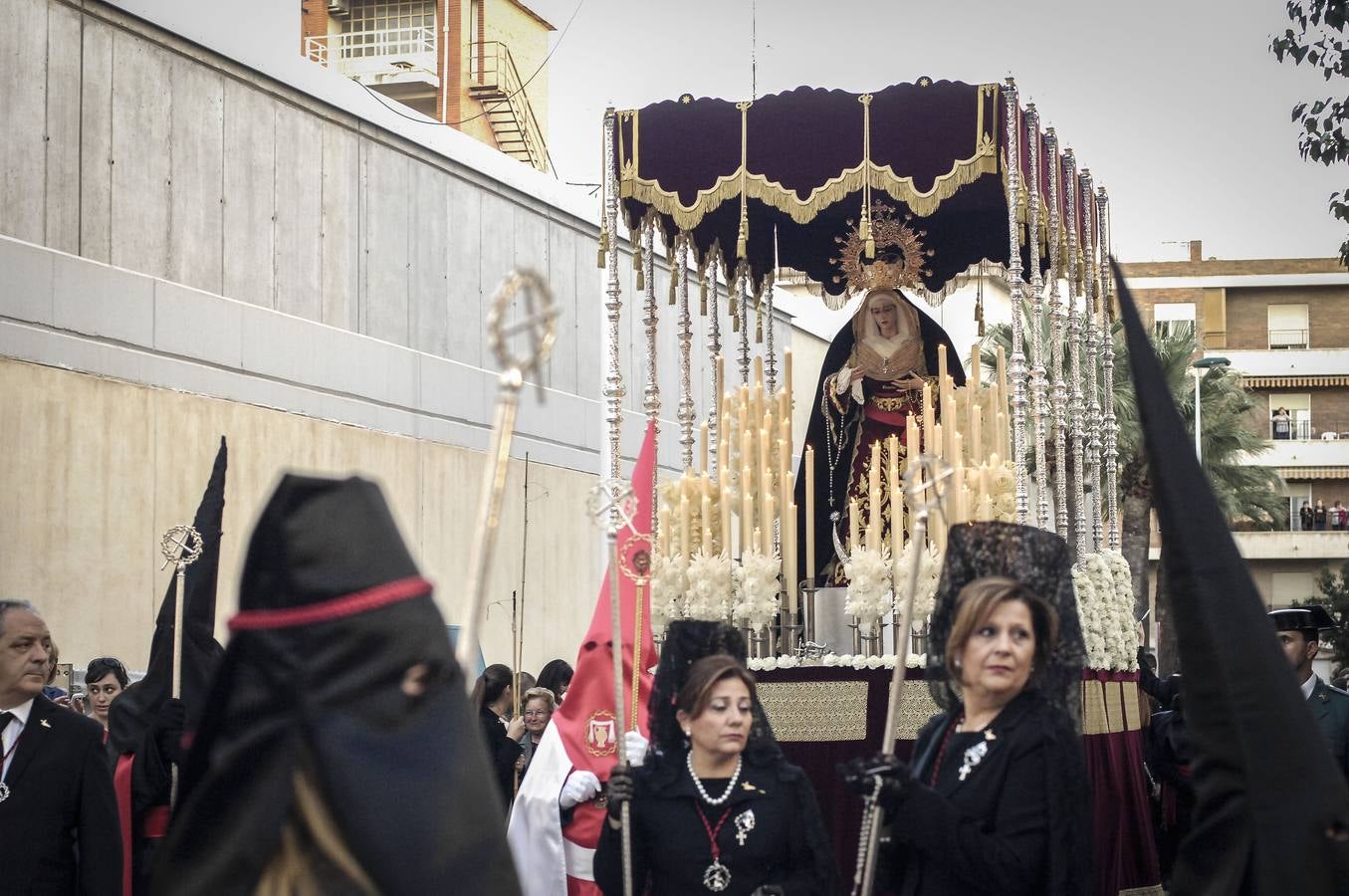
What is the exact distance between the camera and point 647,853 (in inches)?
203

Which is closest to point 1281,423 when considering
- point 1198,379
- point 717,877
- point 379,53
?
point 1198,379

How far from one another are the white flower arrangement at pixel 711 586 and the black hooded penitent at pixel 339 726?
6159mm

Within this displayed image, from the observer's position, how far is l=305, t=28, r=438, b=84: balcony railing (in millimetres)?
30172

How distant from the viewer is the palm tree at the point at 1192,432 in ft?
88.4

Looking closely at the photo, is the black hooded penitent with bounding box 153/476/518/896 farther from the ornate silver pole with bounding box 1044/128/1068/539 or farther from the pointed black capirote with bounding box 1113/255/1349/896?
the ornate silver pole with bounding box 1044/128/1068/539

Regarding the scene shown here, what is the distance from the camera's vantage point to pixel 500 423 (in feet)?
9.26

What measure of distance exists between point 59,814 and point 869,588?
3873 mm

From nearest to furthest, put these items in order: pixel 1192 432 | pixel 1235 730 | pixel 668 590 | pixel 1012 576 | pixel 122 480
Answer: pixel 1235 730, pixel 1012 576, pixel 668 590, pixel 122 480, pixel 1192 432

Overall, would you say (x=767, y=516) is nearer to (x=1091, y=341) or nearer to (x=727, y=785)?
(x=1091, y=341)

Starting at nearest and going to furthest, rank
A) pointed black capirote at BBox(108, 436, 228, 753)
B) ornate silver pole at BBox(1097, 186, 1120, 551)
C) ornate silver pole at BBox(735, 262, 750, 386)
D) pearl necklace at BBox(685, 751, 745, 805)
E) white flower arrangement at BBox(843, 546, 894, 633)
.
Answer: pearl necklace at BBox(685, 751, 745, 805), pointed black capirote at BBox(108, 436, 228, 753), white flower arrangement at BBox(843, 546, 894, 633), ornate silver pole at BBox(1097, 186, 1120, 551), ornate silver pole at BBox(735, 262, 750, 386)

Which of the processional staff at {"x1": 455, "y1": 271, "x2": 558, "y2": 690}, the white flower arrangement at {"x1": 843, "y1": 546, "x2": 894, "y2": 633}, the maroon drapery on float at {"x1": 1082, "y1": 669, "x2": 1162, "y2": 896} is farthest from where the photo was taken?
the maroon drapery on float at {"x1": 1082, "y1": 669, "x2": 1162, "y2": 896}

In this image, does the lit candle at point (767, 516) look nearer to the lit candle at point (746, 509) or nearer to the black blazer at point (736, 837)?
the lit candle at point (746, 509)

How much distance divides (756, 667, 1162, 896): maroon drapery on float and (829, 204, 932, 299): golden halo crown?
2.55 meters

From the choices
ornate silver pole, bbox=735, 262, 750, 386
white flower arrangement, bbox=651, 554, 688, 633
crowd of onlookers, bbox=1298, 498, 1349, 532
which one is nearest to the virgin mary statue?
ornate silver pole, bbox=735, 262, 750, 386
